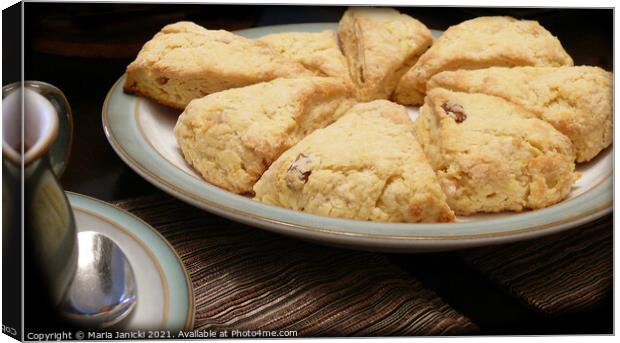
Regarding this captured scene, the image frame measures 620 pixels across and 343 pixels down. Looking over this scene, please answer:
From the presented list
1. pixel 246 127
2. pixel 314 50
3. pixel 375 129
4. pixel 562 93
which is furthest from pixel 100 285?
pixel 562 93

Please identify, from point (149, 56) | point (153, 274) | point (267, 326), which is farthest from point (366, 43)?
point (153, 274)

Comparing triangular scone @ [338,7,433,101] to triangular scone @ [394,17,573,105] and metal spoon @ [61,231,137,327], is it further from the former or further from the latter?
metal spoon @ [61,231,137,327]

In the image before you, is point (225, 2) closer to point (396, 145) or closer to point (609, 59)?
point (396, 145)

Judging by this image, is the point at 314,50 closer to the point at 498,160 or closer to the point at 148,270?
the point at 498,160

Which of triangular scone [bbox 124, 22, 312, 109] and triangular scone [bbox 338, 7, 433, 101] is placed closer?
triangular scone [bbox 124, 22, 312, 109]

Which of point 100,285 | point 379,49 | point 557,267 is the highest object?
point 379,49

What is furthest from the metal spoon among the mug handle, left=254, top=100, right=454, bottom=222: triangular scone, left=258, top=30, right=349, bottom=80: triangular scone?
left=258, top=30, right=349, bottom=80: triangular scone
